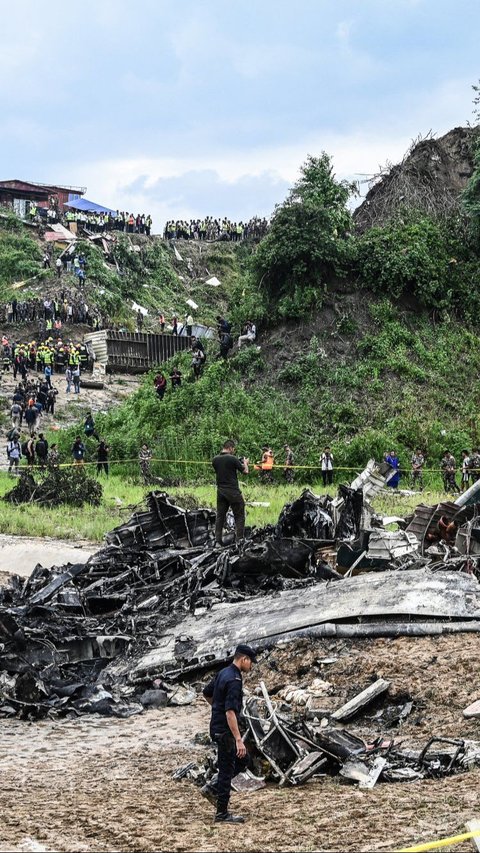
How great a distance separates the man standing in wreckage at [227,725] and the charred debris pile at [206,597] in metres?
4.45

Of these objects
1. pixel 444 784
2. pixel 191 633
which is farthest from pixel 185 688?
pixel 444 784

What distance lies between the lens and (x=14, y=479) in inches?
1208

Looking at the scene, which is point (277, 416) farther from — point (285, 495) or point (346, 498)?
point (346, 498)

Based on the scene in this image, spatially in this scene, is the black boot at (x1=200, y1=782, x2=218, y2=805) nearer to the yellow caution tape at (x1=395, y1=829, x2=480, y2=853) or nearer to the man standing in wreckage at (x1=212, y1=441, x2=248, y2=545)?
the yellow caution tape at (x1=395, y1=829, x2=480, y2=853)

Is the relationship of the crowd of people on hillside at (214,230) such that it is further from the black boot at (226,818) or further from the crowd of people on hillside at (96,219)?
the black boot at (226,818)

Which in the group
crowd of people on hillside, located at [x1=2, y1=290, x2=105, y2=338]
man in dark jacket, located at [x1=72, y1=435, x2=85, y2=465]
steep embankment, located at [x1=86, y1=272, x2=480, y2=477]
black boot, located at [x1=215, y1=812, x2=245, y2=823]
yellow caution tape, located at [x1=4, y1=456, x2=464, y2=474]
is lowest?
black boot, located at [x1=215, y1=812, x2=245, y2=823]

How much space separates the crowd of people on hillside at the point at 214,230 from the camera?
2430 inches

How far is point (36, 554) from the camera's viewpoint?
22.6m

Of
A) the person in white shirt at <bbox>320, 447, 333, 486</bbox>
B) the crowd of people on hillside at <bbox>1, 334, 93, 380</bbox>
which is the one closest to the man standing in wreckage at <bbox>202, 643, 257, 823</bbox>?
the person in white shirt at <bbox>320, 447, 333, 486</bbox>

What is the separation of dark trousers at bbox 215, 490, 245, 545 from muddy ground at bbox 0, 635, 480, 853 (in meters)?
4.42

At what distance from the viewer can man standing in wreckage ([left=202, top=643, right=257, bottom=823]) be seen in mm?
7867

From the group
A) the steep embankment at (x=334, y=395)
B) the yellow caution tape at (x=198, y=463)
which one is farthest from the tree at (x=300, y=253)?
the yellow caution tape at (x=198, y=463)

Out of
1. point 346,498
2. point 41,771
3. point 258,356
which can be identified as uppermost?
point 258,356

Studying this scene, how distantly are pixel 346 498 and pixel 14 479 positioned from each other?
15.6m
